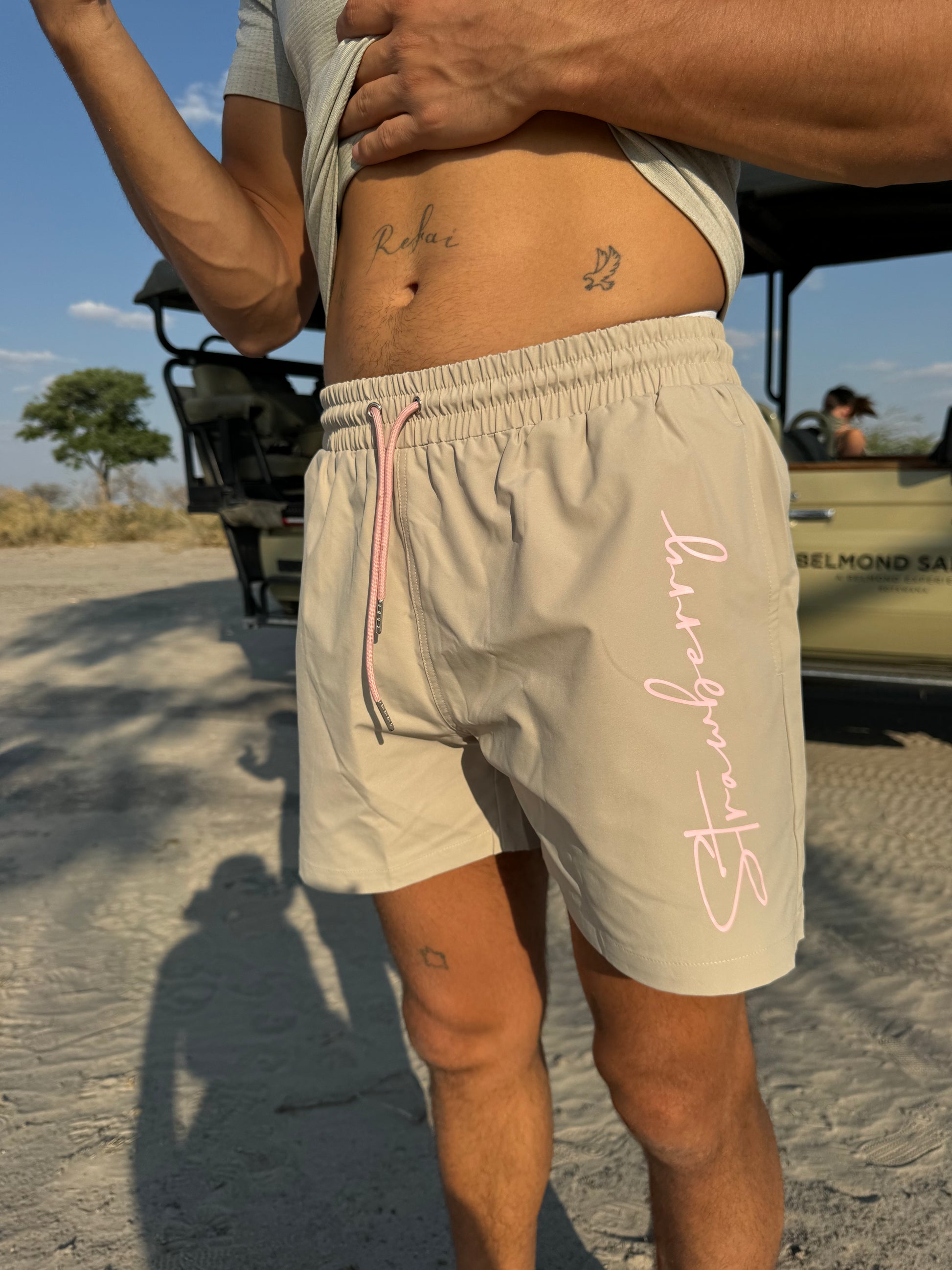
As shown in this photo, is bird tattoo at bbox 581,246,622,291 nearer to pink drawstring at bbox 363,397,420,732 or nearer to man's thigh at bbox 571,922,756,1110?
pink drawstring at bbox 363,397,420,732

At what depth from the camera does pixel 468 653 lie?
98 cm

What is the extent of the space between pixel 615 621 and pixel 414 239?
1.70ft

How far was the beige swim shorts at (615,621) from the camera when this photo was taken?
87cm

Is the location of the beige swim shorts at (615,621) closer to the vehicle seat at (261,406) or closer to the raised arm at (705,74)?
the raised arm at (705,74)

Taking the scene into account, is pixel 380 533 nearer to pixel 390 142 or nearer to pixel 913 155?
pixel 390 142

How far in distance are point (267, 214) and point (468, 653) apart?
781mm

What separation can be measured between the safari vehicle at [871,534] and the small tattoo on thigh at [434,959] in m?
2.75

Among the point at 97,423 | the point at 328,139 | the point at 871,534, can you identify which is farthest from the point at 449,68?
the point at 97,423

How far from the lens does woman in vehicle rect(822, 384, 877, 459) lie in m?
5.00

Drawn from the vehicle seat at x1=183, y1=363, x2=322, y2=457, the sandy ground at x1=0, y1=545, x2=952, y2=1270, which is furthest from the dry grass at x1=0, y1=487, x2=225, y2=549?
the sandy ground at x1=0, y1=545, x2=952, y2=1270

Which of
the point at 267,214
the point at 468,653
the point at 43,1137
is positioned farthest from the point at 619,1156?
the point at 267,214

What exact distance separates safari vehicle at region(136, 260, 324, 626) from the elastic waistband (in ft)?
12.7

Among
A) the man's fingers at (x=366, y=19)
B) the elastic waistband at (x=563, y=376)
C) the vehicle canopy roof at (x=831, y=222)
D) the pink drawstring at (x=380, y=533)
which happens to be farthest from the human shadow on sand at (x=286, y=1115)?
the vehicle canopy roof at (x=831, y=222)

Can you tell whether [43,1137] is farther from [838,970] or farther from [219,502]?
[219,502]
